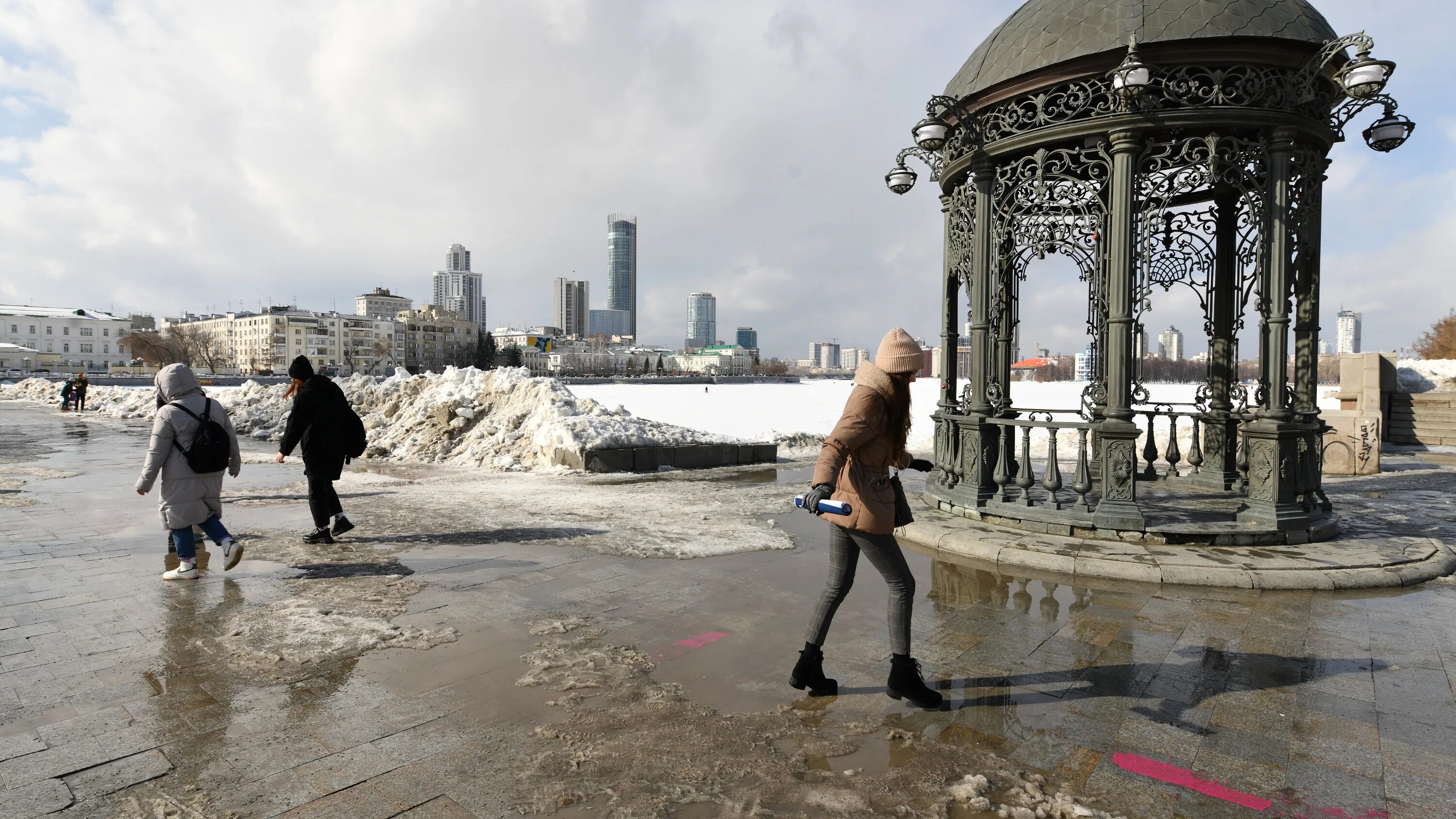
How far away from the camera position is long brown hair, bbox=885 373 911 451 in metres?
4.02

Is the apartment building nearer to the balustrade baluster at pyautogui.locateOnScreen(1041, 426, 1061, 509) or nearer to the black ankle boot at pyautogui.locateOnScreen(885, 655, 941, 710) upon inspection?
the balustrade baluster at pyautogui.locateOnScreen(1041, 426, 1061, 509)

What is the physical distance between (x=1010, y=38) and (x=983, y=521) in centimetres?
524

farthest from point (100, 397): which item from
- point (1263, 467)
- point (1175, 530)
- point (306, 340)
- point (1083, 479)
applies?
point (306, 340)

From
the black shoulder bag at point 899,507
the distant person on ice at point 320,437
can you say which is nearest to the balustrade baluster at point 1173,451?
the black shoulder bag at point 899,507

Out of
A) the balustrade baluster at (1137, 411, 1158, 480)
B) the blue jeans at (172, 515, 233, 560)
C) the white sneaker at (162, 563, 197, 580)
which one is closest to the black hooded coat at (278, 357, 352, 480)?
the blue jeans at (172, 515, 233, 560)

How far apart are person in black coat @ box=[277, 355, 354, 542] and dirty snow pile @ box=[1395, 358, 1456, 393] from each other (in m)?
26.0

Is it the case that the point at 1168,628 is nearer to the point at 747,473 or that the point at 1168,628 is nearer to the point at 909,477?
the point at 909,477

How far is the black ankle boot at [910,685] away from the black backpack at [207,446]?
5551 mm

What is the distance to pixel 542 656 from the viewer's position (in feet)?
14.9

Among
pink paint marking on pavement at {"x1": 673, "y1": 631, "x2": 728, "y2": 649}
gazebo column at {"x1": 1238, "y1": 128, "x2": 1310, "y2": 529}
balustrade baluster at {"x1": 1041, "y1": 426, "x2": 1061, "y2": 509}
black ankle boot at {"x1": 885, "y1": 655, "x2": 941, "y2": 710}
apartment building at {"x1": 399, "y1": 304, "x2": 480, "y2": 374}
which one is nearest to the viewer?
black ankle boot at {"x1": 885, "y1": 655, "x2": 941, "y2": 710}

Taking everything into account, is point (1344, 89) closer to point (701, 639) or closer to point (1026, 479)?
point (1026, 479)

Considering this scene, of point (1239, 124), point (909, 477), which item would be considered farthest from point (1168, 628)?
point (909, 477)

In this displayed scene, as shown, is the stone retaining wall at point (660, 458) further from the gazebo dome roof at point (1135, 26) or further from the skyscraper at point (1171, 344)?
the skyscraper at point (1171, 344)

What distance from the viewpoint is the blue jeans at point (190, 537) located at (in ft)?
20.2
